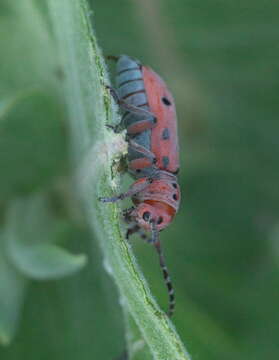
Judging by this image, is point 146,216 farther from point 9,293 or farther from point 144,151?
point 9,293

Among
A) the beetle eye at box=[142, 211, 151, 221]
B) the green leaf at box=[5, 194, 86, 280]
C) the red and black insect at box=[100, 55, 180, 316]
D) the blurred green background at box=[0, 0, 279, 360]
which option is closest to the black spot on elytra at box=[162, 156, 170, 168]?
the red and black insect at box=[100, 55, 180, 316]

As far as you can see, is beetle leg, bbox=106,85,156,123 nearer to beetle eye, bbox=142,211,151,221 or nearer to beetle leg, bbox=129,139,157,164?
beetle leg, bbox=129,139,157,164

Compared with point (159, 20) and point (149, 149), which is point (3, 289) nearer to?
point (149, 149)

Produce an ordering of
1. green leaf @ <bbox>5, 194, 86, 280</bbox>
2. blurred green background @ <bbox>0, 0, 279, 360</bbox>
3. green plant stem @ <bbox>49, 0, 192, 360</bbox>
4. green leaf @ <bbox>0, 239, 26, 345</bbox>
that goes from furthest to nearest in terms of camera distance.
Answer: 1. blurred green background @ <bbox>0, 0, 279, 360</bbox>
2. green leaf @ <bbox>0, 239, 26, 345</bbox>
3. green leaf @ <bbox>5, 194, 86, 280</bbox>
4. green plant stem @ <bbox>49, 0, 192, 360</bbox>

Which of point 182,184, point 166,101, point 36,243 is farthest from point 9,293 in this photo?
point 182,184

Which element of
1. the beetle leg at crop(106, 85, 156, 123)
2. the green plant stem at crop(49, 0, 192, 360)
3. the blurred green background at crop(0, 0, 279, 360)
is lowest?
the blurred green background at crop(0, 0, 279, 360)

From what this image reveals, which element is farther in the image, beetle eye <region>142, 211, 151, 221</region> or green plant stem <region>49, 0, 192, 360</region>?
beetle eye <region>142, 211, 151, 221</region>

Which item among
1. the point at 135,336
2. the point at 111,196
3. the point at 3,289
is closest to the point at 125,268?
the point at 111,196
